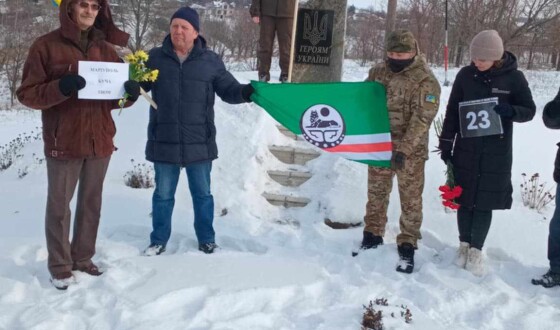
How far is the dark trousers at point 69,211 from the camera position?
379 cm

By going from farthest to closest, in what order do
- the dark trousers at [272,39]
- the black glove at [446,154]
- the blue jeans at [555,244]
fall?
the dark trousers at [272,39]
the black glove at [446,154]
the blue jeans at [555,244]

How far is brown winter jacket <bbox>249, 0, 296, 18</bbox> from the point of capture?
7614 millimetres

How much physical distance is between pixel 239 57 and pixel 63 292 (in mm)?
24334

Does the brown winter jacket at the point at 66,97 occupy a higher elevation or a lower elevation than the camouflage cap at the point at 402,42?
lower

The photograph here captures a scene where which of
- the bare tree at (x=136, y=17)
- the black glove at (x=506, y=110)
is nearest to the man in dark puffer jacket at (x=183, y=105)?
the black glove at (x=506, y=110)

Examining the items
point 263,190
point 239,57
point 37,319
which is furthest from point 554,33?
point 37,319

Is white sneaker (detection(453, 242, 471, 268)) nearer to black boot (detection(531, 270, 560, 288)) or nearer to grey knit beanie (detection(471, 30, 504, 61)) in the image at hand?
black boot (detection(531, 270, 560, 288))

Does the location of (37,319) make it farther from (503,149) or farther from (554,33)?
(554,33)

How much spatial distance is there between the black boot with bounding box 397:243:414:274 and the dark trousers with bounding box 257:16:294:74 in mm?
3936

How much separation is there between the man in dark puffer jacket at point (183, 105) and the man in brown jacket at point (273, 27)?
3.31m

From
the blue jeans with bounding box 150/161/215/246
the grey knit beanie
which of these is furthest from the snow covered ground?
the grey knit beanie

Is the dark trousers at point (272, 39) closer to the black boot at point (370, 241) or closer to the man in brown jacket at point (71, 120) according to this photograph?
the black boot at point (370, 241)

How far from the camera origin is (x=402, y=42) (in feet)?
13.5

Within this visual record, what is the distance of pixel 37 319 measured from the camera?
133 inches
